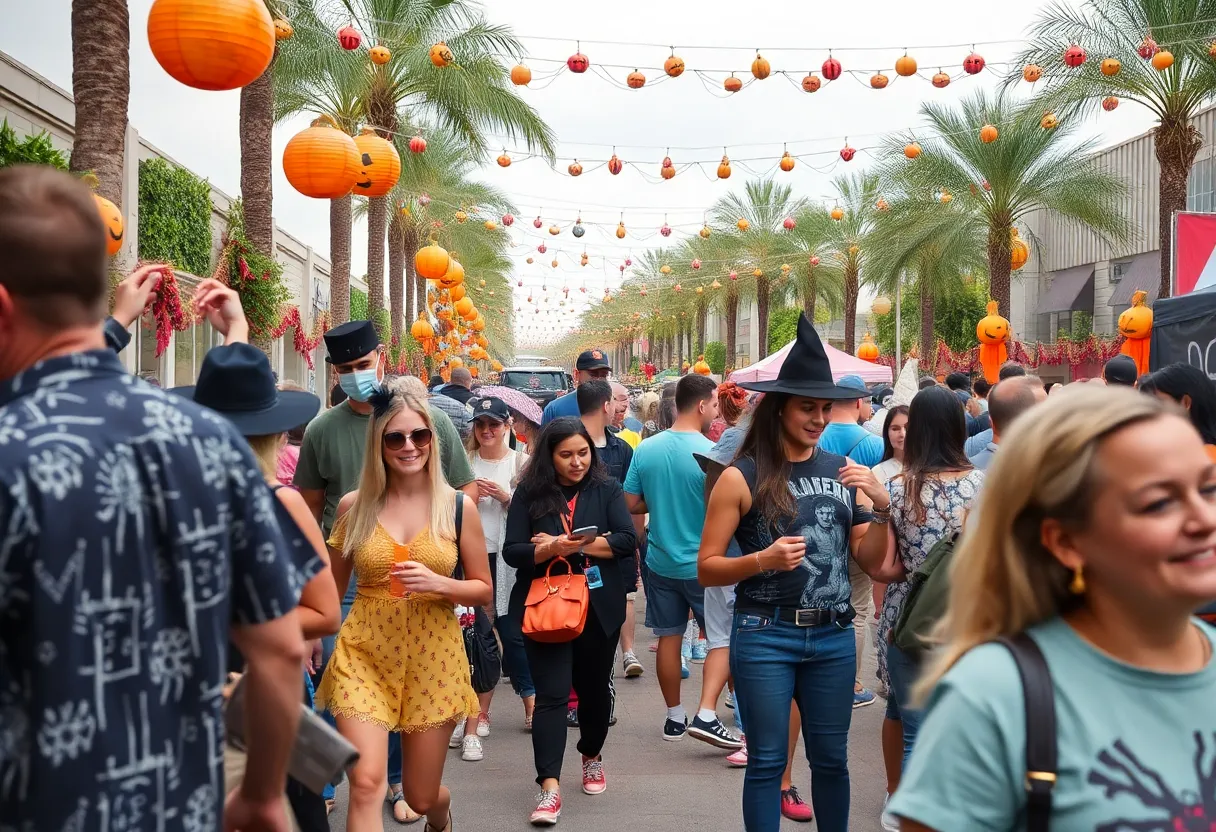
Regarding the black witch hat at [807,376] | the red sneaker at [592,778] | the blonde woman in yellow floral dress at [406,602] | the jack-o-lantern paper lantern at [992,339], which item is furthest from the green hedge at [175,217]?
the jack-o-lantern paper lantern at [992,339]

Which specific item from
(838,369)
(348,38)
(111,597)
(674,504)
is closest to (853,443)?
(674,504)

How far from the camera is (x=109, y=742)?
6.07 ft

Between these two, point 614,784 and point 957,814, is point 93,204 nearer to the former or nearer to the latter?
point 957,814

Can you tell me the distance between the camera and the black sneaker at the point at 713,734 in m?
6.49

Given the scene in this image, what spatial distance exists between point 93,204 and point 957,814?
1726 millimetres

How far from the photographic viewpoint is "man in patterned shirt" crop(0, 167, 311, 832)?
1.80m

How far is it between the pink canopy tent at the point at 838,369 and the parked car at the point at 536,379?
832 centimetres

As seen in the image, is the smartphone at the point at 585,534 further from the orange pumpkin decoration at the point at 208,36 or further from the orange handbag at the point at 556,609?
the orange pumpkin decoration at the point at 208,36

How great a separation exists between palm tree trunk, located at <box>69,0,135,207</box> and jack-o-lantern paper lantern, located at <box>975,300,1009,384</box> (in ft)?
51.4

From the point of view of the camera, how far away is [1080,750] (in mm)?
1800

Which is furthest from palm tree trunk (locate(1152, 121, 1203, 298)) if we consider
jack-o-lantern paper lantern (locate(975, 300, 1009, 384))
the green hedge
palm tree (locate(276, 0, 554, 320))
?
the green hedge

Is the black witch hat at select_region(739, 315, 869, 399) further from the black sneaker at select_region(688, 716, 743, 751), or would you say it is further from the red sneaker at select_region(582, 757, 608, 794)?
the black sneaker at select_region(688, 716, 743, 751)

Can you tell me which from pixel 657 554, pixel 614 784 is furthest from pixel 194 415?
pixel 657 554

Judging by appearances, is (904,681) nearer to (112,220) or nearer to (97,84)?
(112,220)
